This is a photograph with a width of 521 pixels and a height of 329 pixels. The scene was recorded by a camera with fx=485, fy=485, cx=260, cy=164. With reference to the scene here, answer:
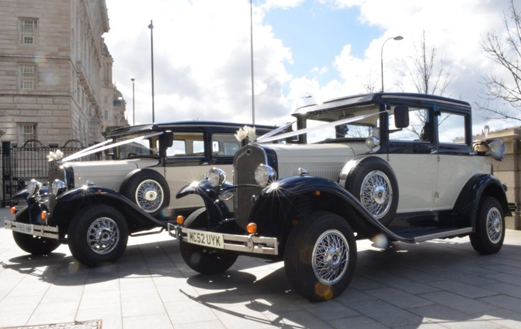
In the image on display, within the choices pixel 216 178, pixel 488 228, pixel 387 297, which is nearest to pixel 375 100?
pixel 216 178

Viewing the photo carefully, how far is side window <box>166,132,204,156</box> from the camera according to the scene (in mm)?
8713

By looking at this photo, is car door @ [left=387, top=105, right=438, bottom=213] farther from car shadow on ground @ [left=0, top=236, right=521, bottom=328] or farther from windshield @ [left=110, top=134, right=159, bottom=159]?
windshield @ [left=110, top=134, right=159, bottom=159]

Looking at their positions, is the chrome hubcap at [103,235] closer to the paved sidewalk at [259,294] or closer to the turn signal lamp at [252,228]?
the paved sidewalk at [259,294]

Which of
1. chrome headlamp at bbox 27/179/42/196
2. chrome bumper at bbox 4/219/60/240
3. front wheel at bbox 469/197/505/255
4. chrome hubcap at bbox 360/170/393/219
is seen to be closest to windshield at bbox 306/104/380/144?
chrome hubcap at bbox 360/170/393/219

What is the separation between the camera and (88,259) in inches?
264

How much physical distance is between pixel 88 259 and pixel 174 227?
1.72 m

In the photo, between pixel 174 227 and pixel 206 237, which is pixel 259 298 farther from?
pixel 174 227

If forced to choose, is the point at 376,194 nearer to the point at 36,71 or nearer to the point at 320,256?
the point at 320,256

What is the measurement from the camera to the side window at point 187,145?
8713 mm

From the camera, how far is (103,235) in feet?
22.9

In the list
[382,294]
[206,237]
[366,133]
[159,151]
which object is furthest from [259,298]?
[159,151]

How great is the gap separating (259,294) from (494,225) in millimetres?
4066

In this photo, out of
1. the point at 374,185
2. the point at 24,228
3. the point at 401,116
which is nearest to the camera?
the point at 374,185

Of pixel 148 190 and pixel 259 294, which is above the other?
pixel 148 190
